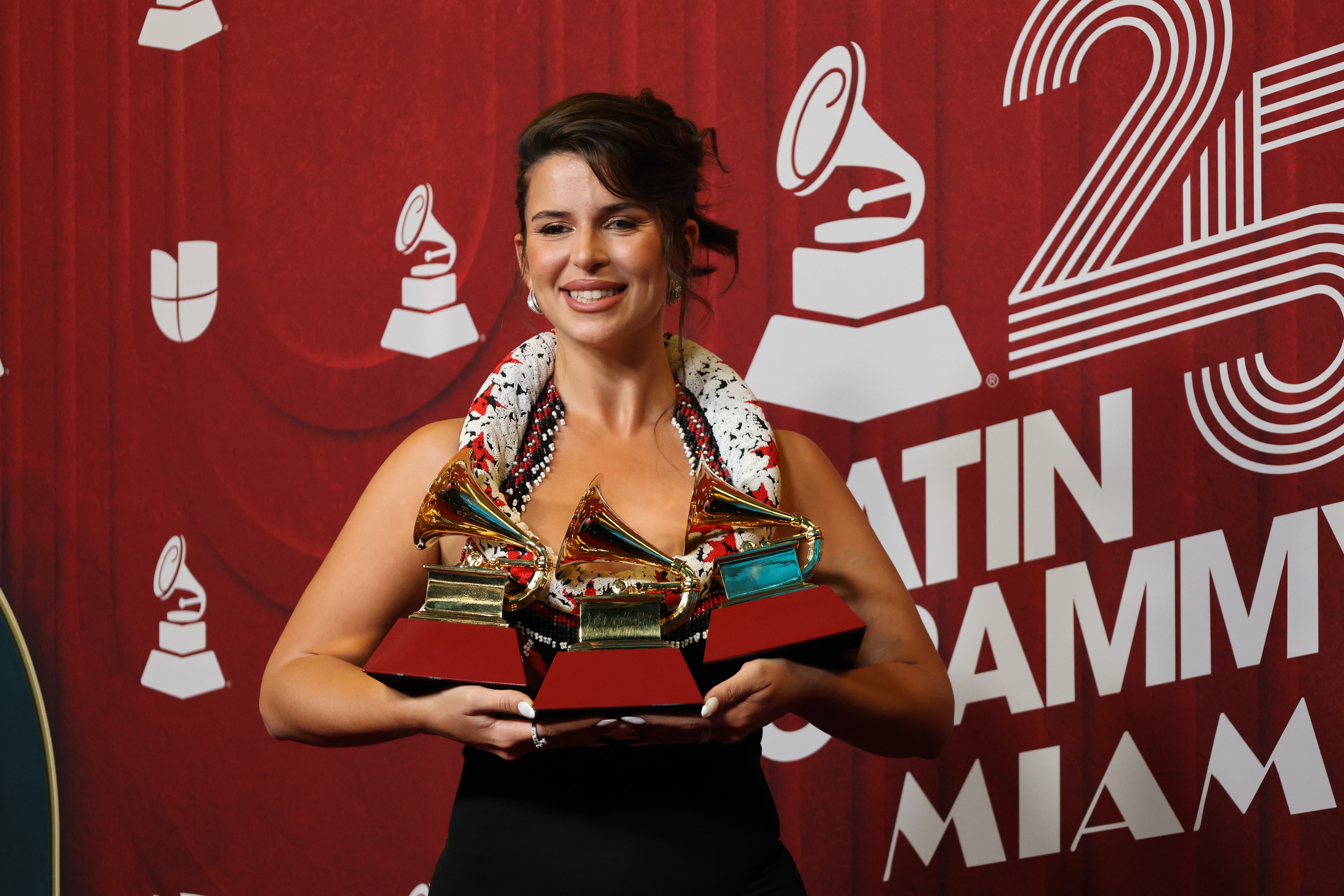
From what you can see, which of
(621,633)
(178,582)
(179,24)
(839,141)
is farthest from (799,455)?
(179,24)

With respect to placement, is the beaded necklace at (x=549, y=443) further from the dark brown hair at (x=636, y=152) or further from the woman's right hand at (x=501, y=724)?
the woman's right hand at (x=501, y=724)

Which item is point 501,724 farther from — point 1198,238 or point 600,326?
point 1198,238

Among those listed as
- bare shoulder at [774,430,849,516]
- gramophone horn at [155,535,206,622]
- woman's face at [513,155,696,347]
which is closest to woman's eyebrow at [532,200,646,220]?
woman's face at [513,155,696,347]

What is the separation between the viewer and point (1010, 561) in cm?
186

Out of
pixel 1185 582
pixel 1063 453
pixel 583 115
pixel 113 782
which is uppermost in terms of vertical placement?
pixel 583 115

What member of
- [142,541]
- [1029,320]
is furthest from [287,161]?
[1029,320]

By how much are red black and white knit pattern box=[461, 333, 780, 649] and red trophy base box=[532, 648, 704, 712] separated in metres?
0.14

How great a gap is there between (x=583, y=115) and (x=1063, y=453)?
106 centimetres

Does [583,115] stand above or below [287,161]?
below

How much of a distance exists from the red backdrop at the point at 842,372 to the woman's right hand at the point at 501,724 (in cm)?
111

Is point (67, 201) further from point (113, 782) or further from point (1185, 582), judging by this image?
Result: point (1185, 582)

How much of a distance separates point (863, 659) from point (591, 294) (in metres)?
0.52

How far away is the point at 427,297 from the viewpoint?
2133 millimetres

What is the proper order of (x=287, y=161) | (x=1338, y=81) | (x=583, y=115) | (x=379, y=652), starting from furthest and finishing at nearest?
(x=287, y=161)
(x=1338, y=81)
(x=583, y=115)
(x=379, y=652)
